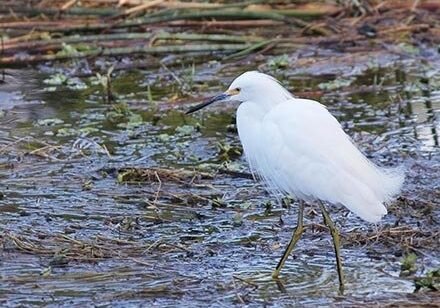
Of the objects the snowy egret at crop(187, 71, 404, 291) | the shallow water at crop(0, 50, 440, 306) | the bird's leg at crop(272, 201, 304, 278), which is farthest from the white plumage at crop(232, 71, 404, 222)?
the shallow water at crop(0, 50, 440, 306)

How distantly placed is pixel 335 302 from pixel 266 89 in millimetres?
1210

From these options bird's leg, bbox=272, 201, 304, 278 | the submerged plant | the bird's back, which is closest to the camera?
the bird's back

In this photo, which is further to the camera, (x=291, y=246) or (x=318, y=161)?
(x=291, y=246)

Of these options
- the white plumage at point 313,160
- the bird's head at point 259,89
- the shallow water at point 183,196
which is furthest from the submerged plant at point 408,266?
the bird's head at point 259,89

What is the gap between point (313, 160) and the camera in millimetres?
5695

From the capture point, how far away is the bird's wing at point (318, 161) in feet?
18.5

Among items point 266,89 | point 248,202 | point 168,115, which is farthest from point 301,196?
point 168,115

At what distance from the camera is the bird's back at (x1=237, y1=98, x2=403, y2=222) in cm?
562

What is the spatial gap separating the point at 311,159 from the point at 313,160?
0.01 metres

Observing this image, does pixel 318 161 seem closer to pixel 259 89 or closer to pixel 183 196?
pixel 259 89

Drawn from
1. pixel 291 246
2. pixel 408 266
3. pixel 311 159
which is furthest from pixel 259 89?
pixel 408 266

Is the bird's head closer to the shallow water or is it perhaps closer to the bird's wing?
the bird's wing

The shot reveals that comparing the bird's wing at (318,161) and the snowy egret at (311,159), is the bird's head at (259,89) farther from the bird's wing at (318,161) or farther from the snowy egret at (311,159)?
the bird's wing at (318,161)

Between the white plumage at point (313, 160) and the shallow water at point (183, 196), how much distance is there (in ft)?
1.43
